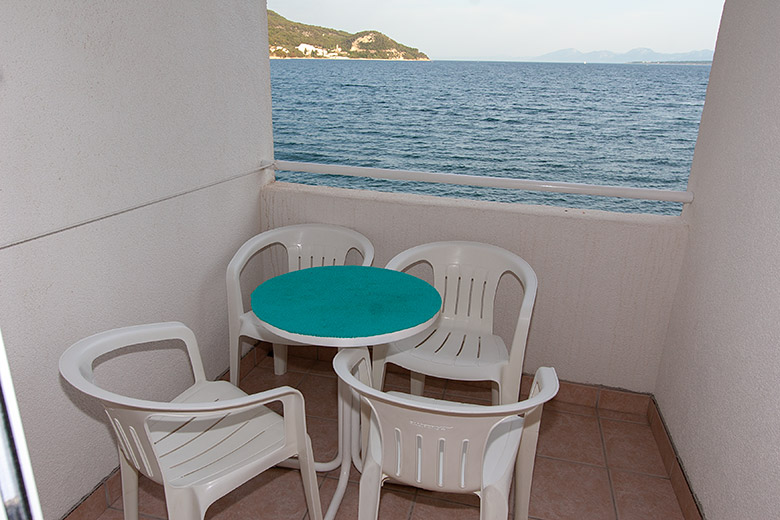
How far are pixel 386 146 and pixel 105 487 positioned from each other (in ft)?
98.6

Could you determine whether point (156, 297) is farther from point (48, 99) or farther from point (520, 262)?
point (520, 262)

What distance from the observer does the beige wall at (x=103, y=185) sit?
1.55m

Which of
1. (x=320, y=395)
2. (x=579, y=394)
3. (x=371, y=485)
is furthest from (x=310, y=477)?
(x=579, y=394)

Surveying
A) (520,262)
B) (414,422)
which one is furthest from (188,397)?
(520,262)

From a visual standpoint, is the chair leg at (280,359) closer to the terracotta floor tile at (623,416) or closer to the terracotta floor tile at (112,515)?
the terracotta floor tile at (112,515)

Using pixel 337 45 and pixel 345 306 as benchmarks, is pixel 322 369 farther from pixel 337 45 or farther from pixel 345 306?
pixel 337 45

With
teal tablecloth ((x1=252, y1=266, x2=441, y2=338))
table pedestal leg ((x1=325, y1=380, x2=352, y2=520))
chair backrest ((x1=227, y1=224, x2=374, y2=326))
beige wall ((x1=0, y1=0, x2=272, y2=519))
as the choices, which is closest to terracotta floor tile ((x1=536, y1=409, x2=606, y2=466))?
table pedestal leg ((x1=325, y1=380, x2=352, y2=520))

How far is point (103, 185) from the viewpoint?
5.97 ft

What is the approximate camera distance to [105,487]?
1.96 m

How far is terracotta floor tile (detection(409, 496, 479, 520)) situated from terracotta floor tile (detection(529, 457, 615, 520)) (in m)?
0.24

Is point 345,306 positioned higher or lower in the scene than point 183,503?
higher

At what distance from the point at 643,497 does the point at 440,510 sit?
31.5 inches

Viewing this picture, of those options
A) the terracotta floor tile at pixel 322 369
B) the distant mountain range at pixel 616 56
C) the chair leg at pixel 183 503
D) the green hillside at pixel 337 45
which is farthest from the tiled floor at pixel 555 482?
the green hillside at pixel 337 45

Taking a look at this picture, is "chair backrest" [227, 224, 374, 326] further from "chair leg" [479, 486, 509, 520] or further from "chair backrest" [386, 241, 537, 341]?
"chair leg" [479, 486, 509, 520]
